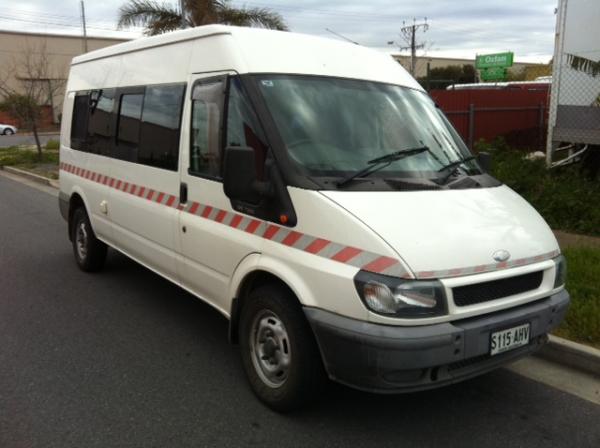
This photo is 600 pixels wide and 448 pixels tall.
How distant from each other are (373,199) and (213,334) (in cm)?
216

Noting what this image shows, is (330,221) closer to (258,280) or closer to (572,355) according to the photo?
(258,280)

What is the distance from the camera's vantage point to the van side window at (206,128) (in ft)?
12.9

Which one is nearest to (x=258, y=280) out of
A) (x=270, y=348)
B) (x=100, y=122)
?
(x=270, y=348)

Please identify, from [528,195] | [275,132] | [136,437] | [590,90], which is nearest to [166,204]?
[275,132]

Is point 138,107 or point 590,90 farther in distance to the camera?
point 590,90

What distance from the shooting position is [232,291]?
3816 millimetres

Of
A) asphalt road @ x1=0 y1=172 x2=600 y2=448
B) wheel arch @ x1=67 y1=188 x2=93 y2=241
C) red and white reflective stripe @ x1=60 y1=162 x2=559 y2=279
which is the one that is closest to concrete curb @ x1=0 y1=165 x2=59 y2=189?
wheel arch @ x1=67 y1=188 x2=93 y2=241

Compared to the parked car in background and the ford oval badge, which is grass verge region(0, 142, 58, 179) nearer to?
the ford oval badge

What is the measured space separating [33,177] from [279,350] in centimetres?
1474

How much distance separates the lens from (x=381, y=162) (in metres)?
3.61

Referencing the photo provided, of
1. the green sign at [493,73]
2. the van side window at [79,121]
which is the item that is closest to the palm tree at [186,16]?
the van side window at [79,121]

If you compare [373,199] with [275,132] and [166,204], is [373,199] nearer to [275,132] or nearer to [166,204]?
[275,132]

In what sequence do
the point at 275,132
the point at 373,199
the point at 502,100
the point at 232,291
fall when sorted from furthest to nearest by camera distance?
the point at 502,100, the point at 232,291, the point at 275,132, the point at 373,199

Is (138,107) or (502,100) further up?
(502,100)
